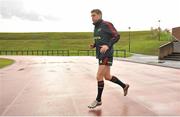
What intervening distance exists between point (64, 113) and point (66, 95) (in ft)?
9.10

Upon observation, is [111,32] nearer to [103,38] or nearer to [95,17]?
[103,38]

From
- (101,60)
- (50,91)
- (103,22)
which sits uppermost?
(103,22)

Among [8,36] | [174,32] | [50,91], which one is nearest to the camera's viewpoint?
[50,91]

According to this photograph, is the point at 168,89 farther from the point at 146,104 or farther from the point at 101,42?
the point at 101,42

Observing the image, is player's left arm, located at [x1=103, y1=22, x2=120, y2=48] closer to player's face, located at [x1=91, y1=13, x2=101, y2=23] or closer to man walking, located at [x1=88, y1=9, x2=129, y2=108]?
man walking, located at [x1=88, y1=9, x2=129, y2=108]

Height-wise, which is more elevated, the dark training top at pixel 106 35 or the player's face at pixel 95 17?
the player's face at pixel 95 17

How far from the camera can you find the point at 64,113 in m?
7.76

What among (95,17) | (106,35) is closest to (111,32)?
(106,35)

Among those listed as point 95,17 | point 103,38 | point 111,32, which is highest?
point 95,17

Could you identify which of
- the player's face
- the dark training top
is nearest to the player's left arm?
the dark training top

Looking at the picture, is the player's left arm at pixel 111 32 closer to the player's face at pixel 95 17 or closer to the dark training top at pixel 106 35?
the dark training top at pixel 106 35

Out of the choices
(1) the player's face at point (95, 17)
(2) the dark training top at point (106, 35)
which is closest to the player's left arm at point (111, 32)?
(2) the dark training top at point (106, 35)

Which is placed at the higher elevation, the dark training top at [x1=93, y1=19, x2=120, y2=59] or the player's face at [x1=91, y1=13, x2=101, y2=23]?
the player's face at [x1=91, y1=13, x2=101, y2=23]

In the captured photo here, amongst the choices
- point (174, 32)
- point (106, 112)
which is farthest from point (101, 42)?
point (174, 32)
